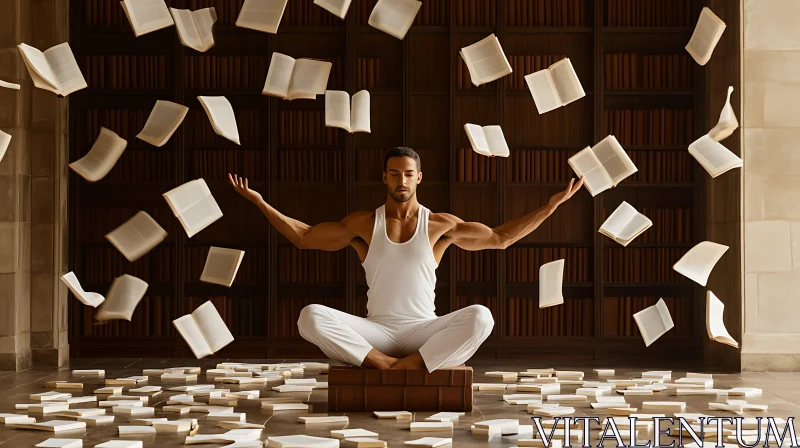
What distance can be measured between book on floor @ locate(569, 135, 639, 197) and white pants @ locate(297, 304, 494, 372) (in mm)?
1324

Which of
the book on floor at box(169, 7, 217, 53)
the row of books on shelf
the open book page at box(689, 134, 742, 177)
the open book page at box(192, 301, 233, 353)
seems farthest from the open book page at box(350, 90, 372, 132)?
the row of books on shelf

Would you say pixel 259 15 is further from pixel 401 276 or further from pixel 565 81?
pixel 401 276

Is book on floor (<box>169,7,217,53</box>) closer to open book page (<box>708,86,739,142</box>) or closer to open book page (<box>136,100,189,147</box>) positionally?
open book page (<box>136,100,189,147</box>)

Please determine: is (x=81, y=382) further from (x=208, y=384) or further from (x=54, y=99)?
(x=54, y=99)

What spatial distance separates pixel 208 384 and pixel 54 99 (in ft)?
7.72

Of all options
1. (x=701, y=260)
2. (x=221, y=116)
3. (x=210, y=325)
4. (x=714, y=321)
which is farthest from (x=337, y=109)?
(x=714, y=321)

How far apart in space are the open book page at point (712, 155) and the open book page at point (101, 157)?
3.14 metres

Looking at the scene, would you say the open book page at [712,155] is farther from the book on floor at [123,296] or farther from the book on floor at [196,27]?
the book on floor at [123,296]

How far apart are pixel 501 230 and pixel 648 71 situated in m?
2.86

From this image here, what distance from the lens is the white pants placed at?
3.91 meters

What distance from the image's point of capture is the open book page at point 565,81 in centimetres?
515

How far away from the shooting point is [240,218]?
6848 mm

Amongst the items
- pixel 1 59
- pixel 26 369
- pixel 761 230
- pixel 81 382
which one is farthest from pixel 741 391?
pixel 1 59

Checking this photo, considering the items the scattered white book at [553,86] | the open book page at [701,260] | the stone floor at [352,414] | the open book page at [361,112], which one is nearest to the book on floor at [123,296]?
the stone floor at [352,414]
